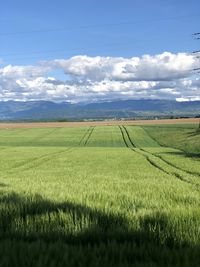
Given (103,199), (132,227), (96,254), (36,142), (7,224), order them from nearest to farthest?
(96,254) < (132,227) < (7,224) < (103,199) < (36,142)

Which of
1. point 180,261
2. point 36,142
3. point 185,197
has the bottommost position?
point 36,142

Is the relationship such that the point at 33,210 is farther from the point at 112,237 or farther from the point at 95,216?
the point at 112,237

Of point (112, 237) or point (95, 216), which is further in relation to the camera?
point (95, 216)

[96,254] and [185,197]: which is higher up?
[96,254]

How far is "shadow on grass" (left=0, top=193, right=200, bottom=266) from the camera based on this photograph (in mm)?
4324

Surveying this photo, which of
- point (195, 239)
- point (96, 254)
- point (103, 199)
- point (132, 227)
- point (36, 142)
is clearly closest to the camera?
point (96, 254)

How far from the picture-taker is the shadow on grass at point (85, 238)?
4.32 metres

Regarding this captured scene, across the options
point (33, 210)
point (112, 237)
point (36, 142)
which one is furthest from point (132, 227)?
point (36, 142)

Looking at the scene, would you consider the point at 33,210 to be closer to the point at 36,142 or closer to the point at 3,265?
the point at 3,265

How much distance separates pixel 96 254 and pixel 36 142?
103m

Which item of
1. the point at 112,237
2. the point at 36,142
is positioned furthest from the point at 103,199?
the point at 36,142

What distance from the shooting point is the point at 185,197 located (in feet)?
32.9

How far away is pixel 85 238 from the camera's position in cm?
→ 550

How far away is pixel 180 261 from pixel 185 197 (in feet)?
19.1
